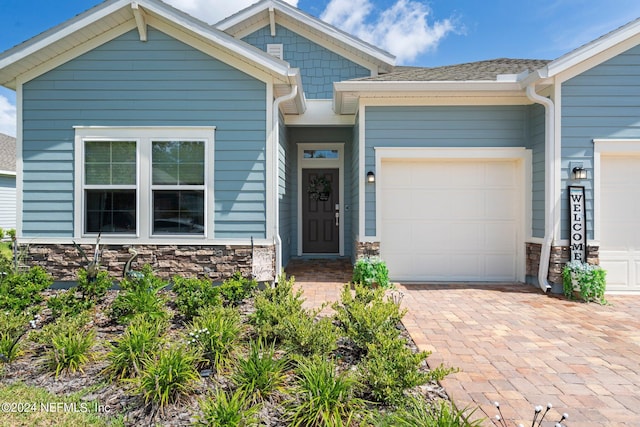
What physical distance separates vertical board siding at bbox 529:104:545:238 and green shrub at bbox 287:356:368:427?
15.8 ft

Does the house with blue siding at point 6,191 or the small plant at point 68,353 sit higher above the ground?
the house with blue siding at point 6,191

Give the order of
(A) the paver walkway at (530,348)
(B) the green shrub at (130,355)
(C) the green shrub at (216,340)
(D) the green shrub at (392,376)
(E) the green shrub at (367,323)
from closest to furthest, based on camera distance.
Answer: (D) the green shrub at (392,376) < (A) the paver walkway at (530,348) < (B) the green shrub at (130,355) < (C) the green shrub at (216,340) < (E) the green shrub at (367,323)

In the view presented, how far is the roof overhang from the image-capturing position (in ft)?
18.9

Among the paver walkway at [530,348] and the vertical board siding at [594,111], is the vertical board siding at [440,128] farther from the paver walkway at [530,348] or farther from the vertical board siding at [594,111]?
the paver walkway at [530,348]

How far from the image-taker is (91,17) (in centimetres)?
520

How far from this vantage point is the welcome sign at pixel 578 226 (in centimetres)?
549

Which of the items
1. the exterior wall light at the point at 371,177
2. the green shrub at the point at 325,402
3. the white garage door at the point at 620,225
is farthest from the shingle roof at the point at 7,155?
the white garage door at the point at 620,225

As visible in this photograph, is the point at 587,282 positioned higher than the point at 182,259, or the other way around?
the point at 182,259

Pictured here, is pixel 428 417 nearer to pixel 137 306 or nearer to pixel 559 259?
pixel 137 306

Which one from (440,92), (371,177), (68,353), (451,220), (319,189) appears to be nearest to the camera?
(68,353)

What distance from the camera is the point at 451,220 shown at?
639 cm

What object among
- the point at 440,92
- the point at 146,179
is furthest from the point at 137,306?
the point at 440,92

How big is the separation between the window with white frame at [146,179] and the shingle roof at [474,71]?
316 centimetres

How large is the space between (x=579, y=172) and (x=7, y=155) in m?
19.1
